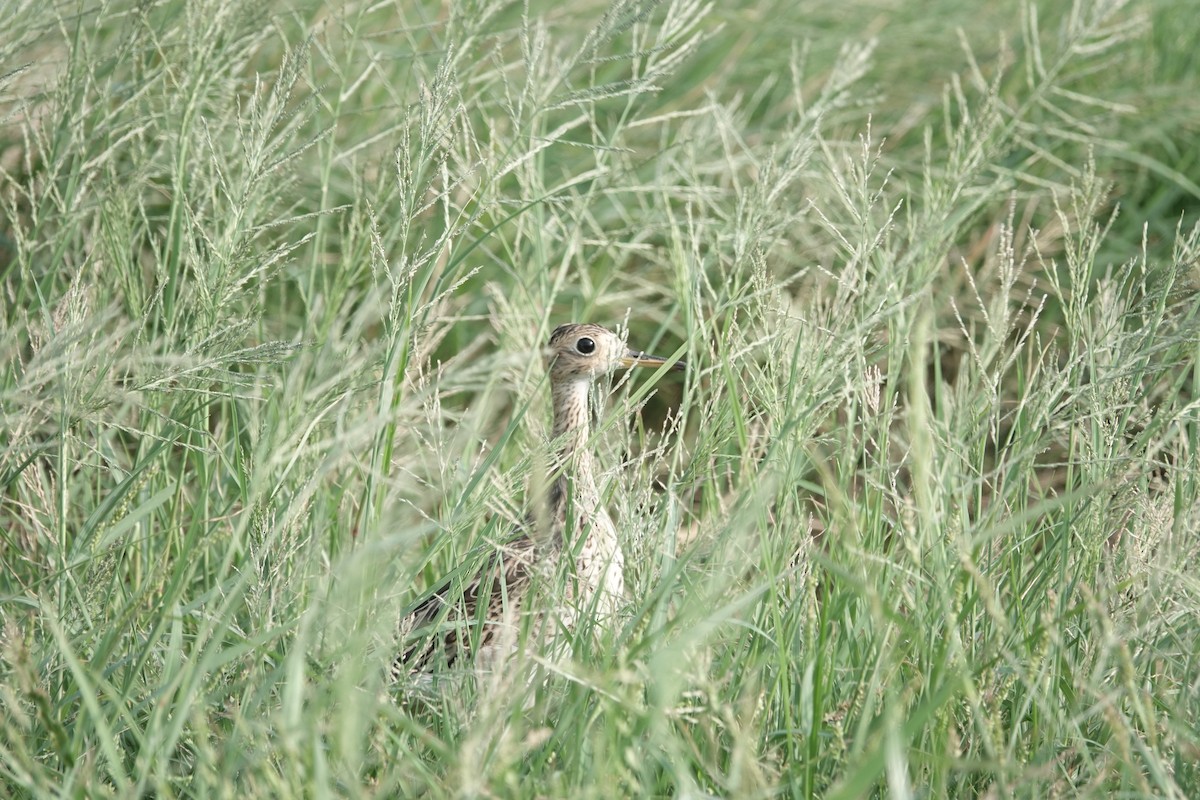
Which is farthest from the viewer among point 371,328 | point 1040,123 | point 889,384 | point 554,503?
point 1040,123

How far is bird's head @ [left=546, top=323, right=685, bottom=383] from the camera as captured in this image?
4.05 meters

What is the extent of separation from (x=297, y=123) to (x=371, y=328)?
2.25 meters

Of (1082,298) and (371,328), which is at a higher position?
(1082,298)

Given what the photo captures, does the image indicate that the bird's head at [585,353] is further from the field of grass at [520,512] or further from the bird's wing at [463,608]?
the bird's wing at [463,608]

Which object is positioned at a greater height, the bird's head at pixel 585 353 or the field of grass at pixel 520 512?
the field of grass at pixel 520 512

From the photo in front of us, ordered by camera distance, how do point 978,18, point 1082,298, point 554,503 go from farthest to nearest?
point 978,18
point 554,503
point 1082,298

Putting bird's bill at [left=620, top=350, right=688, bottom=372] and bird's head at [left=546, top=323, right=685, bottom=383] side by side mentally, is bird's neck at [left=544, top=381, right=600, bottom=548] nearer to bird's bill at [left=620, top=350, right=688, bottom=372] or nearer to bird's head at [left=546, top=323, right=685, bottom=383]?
bird's head at [left=546, top=323, right=685, bottom=383]

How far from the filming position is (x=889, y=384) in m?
3.44

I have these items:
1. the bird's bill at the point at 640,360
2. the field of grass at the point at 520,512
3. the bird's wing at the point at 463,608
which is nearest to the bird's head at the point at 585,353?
the bird's bill at the point at 640,360

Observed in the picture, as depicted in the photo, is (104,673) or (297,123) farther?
(297,123)

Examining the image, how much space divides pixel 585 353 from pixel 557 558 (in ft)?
2.34

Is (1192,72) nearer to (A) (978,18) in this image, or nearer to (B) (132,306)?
(A) (978,18)

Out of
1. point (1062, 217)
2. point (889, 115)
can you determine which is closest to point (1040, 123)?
point (889, 115)

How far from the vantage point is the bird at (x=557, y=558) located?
9.60ft
